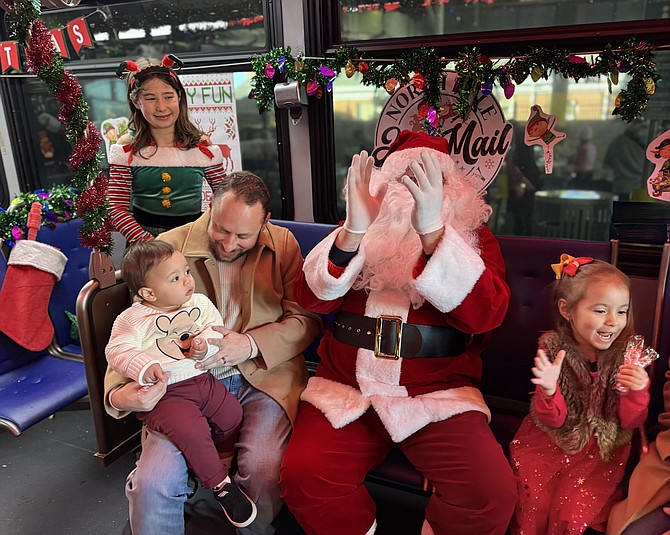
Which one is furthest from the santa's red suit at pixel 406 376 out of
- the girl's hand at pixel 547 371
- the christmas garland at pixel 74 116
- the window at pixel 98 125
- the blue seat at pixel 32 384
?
the window at pixel 98 125

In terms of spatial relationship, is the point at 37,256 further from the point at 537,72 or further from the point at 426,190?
the point at 537,72

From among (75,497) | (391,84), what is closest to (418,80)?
(391,84)

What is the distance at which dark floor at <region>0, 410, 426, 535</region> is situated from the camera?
7.79ft

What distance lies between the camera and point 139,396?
1.89 meters

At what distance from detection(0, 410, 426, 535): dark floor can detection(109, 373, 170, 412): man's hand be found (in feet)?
2.36

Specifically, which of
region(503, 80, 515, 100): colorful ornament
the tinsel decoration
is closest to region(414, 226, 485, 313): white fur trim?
region(503, 80, 515, 100): colorful ornament

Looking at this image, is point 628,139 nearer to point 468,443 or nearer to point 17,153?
point 468,443

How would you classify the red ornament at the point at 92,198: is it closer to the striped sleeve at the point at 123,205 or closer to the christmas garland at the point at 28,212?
the striped sleeve at the point at 123,205

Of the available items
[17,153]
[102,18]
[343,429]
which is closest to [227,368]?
[343,429]

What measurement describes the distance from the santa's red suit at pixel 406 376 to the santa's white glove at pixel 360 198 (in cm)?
11

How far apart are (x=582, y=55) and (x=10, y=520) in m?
3.25

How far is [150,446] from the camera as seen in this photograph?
1993 mm

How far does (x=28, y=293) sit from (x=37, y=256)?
201 millimetres

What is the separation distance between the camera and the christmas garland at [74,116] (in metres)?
2.21
